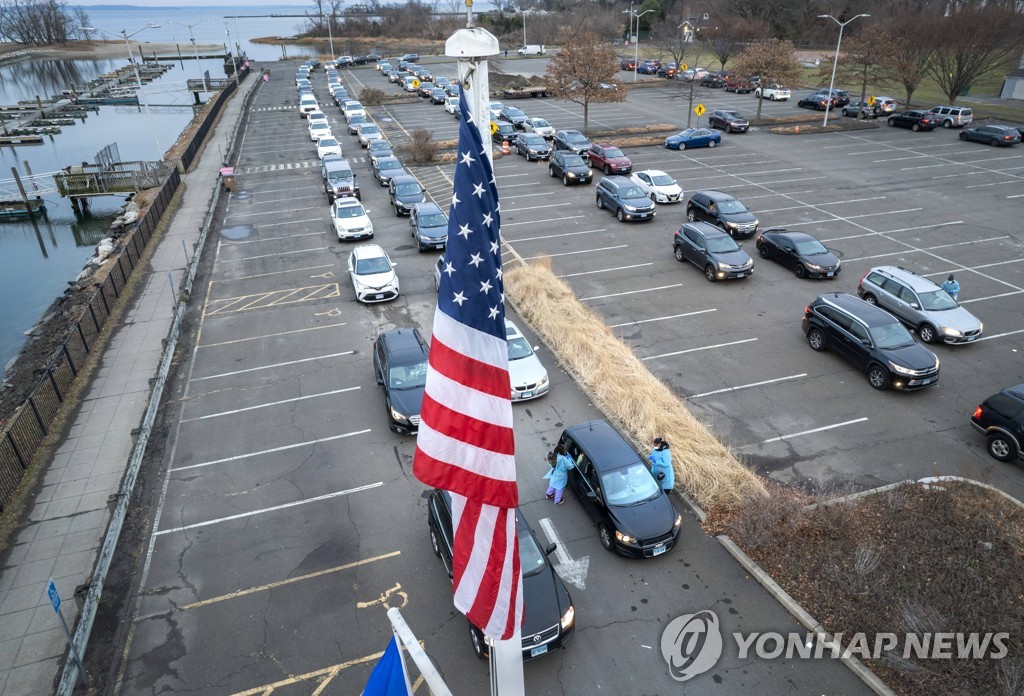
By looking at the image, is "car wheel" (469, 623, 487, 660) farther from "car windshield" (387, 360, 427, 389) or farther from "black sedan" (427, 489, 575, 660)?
"car windshield" (387, 360, 427, 389)

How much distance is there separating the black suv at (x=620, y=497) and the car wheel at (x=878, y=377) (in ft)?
25.5

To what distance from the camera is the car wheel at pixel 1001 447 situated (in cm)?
1397

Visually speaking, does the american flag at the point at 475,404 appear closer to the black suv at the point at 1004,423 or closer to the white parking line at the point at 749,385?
the white parking line at the point at 749,385

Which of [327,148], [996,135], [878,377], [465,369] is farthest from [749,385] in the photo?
[996,135]

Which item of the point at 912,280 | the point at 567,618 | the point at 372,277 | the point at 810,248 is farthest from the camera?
the point at 810,248

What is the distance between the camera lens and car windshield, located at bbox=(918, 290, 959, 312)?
19047 millimetres

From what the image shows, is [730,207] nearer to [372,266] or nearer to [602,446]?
[372,266]

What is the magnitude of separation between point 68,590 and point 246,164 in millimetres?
37158

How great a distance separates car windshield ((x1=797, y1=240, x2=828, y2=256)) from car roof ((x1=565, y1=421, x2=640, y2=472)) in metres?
14.0

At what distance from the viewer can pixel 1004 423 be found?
14.1 m

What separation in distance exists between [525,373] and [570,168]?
21345 mm

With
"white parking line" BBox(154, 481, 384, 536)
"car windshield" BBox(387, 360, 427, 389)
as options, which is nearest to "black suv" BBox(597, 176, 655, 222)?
"car windshield" BBox(387, 360, 427, 389)

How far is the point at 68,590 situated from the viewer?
11688 millimetres

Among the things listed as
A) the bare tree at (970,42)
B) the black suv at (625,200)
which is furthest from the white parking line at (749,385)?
the bare tree at (970,42)
